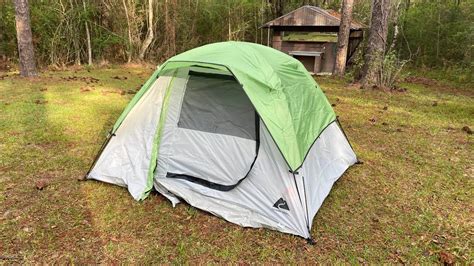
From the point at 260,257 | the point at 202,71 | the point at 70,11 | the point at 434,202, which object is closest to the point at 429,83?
the point at 434,202

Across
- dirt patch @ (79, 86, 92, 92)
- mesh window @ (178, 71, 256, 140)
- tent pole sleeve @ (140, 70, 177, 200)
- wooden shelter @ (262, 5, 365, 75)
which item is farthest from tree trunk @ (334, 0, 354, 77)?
tent pole sleeve @ (140, 70, 177, 200)

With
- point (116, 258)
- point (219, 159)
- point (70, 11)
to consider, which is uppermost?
point (70, 11)

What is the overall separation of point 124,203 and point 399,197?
241cm

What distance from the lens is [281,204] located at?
249 cm

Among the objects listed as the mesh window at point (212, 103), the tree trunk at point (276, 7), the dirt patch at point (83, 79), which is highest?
the tree trunk at point (276, 7)

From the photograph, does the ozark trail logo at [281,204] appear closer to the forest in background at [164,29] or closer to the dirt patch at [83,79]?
the dirt patch at [83,79]

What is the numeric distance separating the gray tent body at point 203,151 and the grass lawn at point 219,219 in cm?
14

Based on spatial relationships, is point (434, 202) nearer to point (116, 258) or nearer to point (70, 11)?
point (116, 258)

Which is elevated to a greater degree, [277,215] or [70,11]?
[70,11]

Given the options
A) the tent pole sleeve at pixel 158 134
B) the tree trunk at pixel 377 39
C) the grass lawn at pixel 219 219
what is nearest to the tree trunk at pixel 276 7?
the tree trunk at pixel 377 39

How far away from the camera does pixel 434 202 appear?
2.96 metres

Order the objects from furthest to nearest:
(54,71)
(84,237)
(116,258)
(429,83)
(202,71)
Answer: (54,71)
(429,83)
(202,71)
(84,237)
(116,258)

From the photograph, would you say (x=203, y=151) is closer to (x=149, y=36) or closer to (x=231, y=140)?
(x=231, y=140)

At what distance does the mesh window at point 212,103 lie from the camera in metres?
2.96
